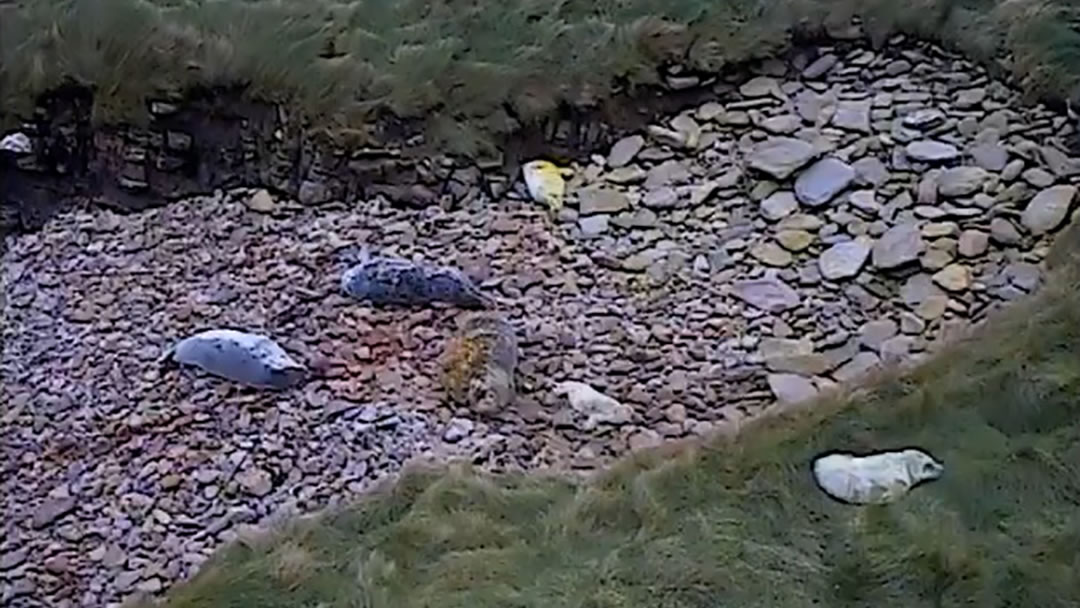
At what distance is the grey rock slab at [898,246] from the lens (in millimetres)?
3443

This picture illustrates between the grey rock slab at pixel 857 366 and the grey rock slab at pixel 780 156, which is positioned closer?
the grey rock slab at pixel 857 366

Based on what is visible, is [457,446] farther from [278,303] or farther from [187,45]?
[187,45]

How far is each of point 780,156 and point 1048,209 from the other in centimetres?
75

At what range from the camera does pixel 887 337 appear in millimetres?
3221

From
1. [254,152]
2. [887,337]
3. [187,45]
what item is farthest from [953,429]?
[187,45]

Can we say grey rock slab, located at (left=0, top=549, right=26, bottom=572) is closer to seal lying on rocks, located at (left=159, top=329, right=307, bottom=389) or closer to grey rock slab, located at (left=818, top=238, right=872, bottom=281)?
seal lying on rocks, located at (left=159, top=329, right=307, bottom=389)

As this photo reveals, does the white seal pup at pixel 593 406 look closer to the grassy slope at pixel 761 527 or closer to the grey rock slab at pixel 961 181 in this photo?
the grassy slope at pixel 761 527

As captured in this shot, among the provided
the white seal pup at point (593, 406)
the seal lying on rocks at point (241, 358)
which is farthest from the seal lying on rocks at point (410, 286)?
the white seal pup at point (593, 406)

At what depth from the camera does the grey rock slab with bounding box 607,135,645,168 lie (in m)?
3.96

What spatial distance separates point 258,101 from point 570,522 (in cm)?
208

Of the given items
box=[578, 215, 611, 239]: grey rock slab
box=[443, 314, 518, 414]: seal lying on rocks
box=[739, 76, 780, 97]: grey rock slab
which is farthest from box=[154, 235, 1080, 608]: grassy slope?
box=[739, 76, 780, 97]: grey rock slab

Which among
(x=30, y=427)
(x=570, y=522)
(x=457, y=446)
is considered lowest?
(x=30, y=427)

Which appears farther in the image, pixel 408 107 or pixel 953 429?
pixel 408 107

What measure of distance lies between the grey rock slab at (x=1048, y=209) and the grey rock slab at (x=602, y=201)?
3.54 ft
